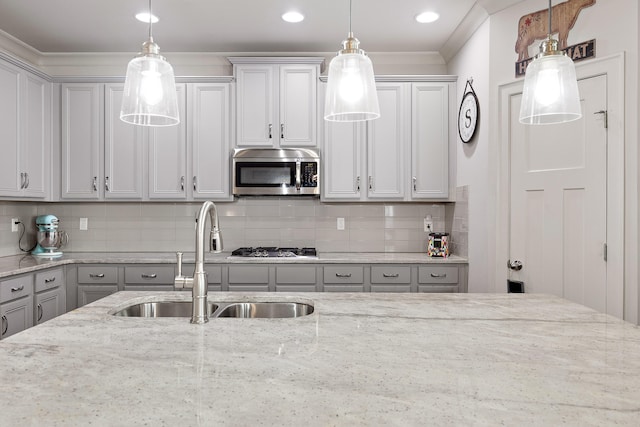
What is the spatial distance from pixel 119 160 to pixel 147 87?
101 inches

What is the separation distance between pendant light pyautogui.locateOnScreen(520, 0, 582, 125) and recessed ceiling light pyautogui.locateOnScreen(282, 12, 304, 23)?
2.18 meters

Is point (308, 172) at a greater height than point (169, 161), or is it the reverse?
point (169, 161)

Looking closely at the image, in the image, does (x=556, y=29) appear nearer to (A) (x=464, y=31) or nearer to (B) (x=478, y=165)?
(A) (x=464, y=31)

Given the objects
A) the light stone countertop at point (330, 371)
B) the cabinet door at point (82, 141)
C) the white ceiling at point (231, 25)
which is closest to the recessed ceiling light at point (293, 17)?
the white ceiling at point (231, 25)

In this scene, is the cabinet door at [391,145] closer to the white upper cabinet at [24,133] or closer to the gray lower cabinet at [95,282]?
the gray lower cabinet at [95,282]

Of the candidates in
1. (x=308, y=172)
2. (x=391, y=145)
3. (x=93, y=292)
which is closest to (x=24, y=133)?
(x=93, y=292)

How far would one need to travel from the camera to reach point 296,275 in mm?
3484

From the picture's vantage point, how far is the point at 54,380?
97cm

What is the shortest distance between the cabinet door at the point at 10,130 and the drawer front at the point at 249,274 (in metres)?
1.74

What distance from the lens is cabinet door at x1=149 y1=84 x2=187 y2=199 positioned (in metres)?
3.74

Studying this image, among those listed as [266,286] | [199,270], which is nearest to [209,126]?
[266,286]

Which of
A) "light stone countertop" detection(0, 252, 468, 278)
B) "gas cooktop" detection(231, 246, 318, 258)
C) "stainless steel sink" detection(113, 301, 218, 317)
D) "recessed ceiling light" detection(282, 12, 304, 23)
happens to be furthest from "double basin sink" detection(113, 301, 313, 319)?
"recessed ceiling light" detection(282, 12, 304, 23)

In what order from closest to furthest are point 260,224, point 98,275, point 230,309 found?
1. point 230,309
2. point 98,275
3. point 260,224

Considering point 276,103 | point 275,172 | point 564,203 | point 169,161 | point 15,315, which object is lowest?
point 15,315
